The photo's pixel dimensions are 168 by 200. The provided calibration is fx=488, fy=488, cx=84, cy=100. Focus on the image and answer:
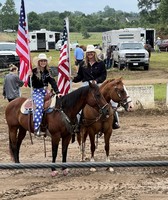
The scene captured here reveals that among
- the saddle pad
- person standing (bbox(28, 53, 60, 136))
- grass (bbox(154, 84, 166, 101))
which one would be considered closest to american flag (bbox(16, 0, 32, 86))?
person standing (bbox(28, 53, 60, 136))

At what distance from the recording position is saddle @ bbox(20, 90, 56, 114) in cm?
954

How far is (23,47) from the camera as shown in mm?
9875

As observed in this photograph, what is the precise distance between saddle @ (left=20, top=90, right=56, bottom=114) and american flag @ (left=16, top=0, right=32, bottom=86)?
411 millimetres

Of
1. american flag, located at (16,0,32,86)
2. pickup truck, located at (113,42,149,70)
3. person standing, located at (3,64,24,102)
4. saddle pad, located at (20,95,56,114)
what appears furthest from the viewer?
pickup truck, located at (113,42,149,70)

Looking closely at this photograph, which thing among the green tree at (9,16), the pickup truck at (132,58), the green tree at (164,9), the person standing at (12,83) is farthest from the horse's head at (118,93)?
the green tree at (9,16)

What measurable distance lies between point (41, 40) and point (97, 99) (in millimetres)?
56787

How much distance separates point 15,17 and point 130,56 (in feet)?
299

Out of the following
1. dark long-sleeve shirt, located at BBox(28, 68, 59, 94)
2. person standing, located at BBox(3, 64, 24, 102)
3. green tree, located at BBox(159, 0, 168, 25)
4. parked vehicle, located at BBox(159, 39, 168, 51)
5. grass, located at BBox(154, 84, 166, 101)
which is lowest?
grass, located at BBox(154, 84, 166, 101)

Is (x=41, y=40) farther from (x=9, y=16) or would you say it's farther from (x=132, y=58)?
(x=9, y=16)

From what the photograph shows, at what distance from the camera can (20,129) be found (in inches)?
413

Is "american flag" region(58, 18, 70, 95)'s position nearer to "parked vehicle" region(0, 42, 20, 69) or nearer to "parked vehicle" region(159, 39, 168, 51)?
"parked vehicle" region(0, 42, 20, 69)

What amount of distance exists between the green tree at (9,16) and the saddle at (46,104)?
363 feet

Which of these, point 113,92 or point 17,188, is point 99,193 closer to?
point 17,188

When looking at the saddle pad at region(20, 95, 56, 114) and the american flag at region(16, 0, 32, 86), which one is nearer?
the saddle pad at region(20, 95, 56, 114)
